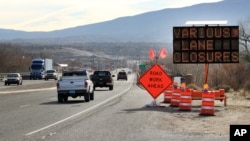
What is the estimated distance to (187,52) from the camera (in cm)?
2927

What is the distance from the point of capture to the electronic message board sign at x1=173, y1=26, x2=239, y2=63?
94.7 feet

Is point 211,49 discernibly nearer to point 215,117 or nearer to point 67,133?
point 215,117

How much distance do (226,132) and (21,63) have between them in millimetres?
136689

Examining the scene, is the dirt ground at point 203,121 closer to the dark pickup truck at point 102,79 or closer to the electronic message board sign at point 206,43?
the electronic message board sign at point 206,43

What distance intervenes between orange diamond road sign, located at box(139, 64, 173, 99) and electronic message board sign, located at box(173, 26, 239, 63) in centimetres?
126

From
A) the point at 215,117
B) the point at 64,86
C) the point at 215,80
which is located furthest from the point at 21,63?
the point at 215,117

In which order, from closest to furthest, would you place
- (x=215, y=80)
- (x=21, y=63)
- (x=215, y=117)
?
(x=215, y=117) < (x=215, y=80) < (x=21, y=63)

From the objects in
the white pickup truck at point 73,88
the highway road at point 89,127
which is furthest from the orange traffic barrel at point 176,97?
the white pickup truck at point 73,88

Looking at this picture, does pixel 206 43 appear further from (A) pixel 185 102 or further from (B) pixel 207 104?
(B) pixel 207 104

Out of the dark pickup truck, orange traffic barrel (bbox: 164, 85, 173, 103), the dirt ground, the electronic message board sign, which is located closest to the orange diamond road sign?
the electronic message board sign

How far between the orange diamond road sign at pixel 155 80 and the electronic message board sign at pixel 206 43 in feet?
4.14

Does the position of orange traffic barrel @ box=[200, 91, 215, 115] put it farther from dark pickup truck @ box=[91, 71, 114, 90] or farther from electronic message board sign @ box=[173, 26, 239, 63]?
dark pickup truck @ box=[91, 71, 114, 90]

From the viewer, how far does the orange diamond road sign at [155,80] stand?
2850 cm

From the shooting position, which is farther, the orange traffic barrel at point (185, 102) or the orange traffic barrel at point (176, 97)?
the orange traffic barrel at point (176, 97)
